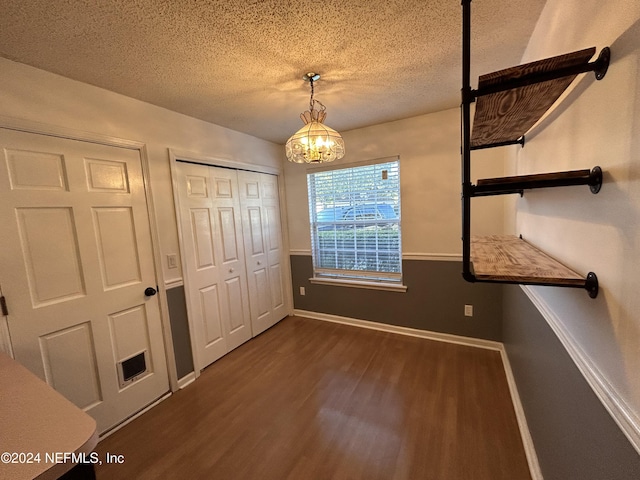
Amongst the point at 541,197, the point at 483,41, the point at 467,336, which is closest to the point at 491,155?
the point at 483,41

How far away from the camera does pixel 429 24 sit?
129 cm

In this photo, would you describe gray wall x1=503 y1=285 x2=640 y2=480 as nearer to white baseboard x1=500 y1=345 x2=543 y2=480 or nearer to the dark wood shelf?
white baseboard x1=500 y1=345 x2=543 y2=480

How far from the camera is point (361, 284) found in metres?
3.06

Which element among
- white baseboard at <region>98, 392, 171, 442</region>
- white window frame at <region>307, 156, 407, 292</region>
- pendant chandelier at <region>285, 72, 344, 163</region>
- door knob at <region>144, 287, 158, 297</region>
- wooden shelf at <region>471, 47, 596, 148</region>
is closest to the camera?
wooden shelf at <region>471, 47, 596, 148</region>

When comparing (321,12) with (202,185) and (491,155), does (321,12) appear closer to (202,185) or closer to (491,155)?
(202,185)

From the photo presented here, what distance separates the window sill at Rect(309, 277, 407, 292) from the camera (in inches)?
112

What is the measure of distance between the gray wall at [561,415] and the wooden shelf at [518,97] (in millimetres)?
935

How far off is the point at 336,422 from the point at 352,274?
1.69m

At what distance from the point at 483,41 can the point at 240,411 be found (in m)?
2.94

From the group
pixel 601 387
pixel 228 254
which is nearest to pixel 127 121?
pixel 228 254

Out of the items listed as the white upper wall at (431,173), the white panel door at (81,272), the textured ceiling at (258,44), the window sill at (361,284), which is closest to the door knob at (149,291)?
the white panel door at (81,272)

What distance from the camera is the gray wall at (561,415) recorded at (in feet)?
2.12

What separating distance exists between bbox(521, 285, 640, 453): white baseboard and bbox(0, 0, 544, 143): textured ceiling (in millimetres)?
1490

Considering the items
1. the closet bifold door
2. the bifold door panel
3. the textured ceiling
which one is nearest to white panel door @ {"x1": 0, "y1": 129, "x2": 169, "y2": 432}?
the bifold door panel
